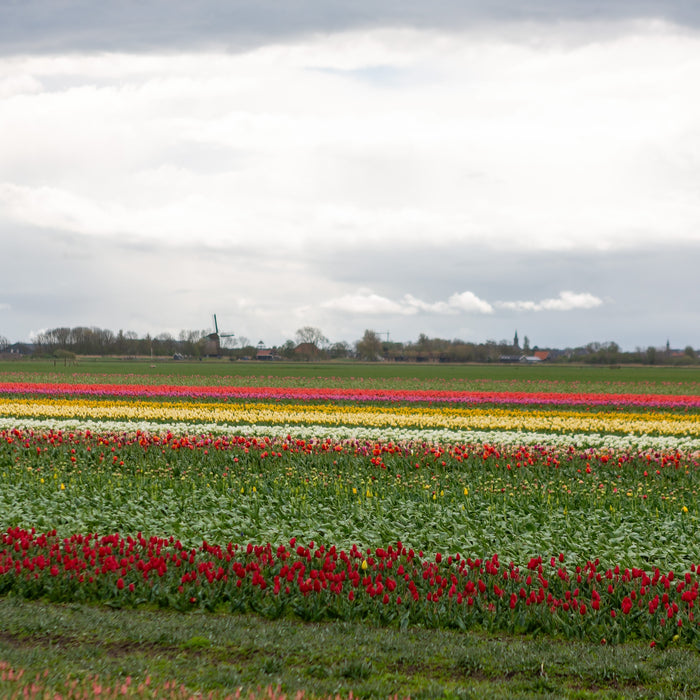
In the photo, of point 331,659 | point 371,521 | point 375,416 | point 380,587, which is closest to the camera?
point 331,659

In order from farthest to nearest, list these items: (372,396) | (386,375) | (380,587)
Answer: (386,375) < (372,396) < (380,587)

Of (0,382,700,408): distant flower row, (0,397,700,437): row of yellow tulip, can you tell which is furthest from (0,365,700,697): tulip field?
(0,382,700,408): distant flower row

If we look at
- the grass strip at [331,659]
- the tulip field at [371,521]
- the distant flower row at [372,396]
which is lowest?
the grass strip at [331,659]

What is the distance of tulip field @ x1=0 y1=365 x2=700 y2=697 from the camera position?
7574mm

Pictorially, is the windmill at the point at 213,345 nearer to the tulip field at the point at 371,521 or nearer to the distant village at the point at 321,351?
the distant village at the point at 321,351

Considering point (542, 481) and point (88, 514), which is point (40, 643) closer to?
point (88, 514)

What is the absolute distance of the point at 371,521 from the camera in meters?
11.0

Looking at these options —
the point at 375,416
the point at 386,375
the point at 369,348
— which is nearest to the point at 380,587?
the point at 375,416

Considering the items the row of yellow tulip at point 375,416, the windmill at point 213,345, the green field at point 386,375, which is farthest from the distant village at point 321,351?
the row of yellow tulip at point 375,416

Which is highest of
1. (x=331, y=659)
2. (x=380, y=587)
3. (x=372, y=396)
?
(x=372, y=396)

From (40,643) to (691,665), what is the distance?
18.4ft

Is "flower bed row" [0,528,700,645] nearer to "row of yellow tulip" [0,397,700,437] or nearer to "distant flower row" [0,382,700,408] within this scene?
"row of yellow tulip" [0,397,700,437]

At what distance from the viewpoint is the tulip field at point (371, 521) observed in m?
7.57

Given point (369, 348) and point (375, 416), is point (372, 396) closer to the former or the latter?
point (375, 416)
